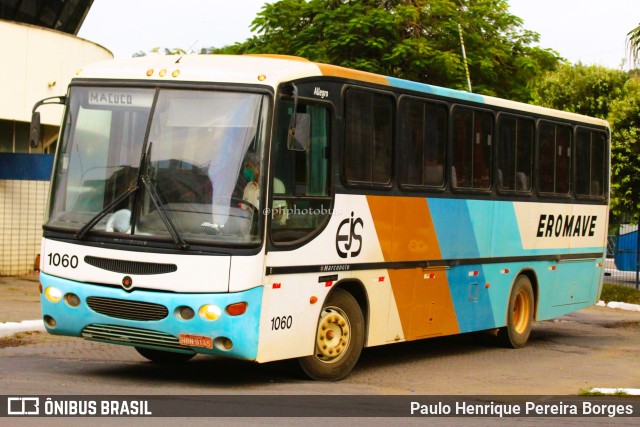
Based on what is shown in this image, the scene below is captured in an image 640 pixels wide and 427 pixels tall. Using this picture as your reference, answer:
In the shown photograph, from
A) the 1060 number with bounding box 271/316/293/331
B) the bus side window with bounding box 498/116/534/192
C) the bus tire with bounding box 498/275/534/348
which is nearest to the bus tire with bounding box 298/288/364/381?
the 1060 number with bounding box 271/316/293/331

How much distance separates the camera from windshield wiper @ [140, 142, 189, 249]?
10180mm

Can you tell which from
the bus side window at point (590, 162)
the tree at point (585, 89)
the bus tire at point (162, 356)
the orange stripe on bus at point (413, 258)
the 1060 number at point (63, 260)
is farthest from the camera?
the tree at point (585, 89)

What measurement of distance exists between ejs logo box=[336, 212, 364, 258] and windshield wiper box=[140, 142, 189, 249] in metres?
1.93

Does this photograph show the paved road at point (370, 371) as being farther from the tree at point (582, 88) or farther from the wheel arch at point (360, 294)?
the tree at point (582, 88)

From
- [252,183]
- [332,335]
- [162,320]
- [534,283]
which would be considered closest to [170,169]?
[252,183]

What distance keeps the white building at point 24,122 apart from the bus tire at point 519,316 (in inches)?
409

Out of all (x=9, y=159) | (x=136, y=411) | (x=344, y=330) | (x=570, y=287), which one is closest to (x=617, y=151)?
(x=570, y=287)

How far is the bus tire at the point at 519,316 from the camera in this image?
15719 millimetres

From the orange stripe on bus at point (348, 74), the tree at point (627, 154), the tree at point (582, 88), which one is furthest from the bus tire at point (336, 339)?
the tree at point (582, 88)

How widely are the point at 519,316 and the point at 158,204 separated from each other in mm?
7398

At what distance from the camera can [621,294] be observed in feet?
84.4

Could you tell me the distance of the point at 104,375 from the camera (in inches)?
438

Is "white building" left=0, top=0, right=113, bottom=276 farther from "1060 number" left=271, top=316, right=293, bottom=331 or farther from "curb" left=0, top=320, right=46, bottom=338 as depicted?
"1060 number" left=271, top=316, right=293, bottom=331

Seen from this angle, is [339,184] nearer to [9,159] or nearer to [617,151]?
[9,159]
